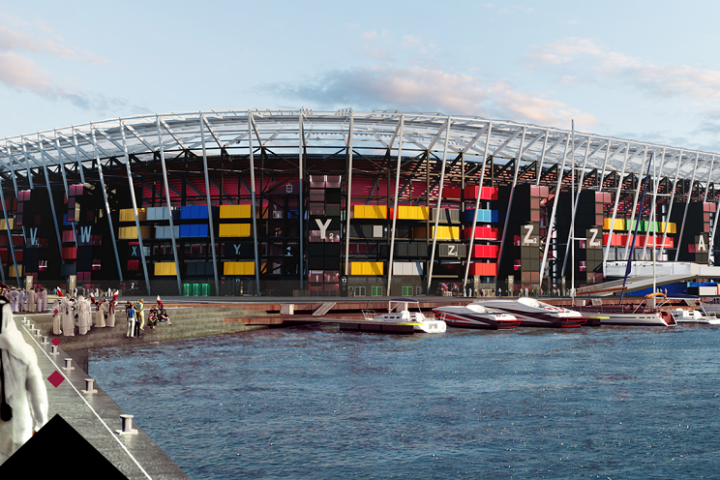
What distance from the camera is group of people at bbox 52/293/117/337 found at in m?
34.7

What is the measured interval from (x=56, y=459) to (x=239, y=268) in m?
86.1

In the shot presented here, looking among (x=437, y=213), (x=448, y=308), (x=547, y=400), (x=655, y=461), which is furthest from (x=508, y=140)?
(x=655, y=461)

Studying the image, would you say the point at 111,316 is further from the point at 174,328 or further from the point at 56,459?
the point at 56,459

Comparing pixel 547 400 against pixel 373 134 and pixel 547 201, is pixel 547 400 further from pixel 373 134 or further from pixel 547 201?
pixel 547 201

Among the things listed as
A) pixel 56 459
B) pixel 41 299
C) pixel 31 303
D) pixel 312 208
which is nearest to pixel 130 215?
pixel 312 208

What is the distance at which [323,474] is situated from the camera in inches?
666

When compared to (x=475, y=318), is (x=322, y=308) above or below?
above

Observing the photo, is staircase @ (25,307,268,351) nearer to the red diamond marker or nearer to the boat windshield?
the red diamond marker

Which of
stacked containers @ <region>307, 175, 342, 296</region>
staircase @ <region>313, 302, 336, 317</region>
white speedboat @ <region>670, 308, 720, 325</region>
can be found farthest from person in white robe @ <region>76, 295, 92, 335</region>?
white speedboat @ <region>670, 308, 720, 325</region>

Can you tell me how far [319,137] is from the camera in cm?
9206

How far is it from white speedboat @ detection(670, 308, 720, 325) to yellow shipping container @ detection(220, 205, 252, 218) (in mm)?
53255

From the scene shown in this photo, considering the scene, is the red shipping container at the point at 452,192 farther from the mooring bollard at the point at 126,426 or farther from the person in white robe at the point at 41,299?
the mooring bollard at the point at 126,426

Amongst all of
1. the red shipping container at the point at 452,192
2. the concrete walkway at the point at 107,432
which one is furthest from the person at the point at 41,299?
the red shipping container at the point at 452,192

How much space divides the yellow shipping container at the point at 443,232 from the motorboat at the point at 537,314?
2756 centimetres
